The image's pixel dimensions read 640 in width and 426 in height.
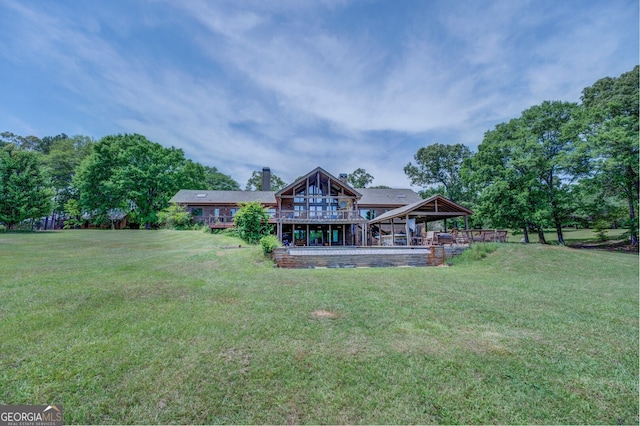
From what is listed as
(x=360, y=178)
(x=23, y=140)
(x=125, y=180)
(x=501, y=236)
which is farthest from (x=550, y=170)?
(x=23, y=140)

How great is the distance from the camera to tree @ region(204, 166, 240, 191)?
162 feet

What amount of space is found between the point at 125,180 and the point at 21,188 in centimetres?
919

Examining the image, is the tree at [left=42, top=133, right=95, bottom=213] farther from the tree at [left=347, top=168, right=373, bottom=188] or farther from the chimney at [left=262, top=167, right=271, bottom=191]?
the tree at [left=347, top=168, right=373, bottom=188]

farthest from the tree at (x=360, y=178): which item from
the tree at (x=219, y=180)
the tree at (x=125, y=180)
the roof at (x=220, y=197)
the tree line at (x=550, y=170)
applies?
the tree at (x=125, y=180)

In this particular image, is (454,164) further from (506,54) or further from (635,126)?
(506,54)

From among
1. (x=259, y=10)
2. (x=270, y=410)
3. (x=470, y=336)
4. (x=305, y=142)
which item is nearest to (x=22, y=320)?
(x=270, y=410)

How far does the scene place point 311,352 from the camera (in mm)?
3346

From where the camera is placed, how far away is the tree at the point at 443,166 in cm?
3622

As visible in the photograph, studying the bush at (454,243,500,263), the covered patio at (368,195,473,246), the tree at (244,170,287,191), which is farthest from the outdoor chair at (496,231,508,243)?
the tree at (244,170,287,191)

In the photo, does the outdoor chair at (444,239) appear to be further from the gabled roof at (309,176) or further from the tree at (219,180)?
the tree at (219,180)

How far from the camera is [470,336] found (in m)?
3.96

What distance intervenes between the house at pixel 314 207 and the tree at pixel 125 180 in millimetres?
6198

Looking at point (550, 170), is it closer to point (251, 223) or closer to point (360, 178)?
point (251, 223)

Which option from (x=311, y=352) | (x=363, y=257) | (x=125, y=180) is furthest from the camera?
(x=125, y=180)
